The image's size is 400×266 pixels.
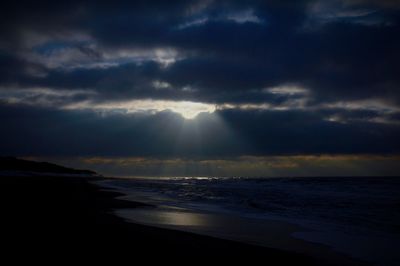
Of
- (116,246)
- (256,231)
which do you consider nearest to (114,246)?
(116,246)

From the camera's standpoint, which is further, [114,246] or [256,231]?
[256,231]

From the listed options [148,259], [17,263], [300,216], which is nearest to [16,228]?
[17,263]

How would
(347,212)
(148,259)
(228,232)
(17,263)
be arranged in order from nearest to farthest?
(17,263) → (148,259) → (228,232) → (347,212)

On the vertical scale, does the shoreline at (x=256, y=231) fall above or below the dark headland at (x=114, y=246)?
below

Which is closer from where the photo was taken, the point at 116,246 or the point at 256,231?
the point at 116,246

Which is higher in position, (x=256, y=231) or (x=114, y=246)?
(x=114, y=246)

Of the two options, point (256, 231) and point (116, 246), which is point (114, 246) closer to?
point (116, 246)

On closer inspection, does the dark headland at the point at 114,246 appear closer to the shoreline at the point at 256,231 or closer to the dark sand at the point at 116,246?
the dark sand at the point at 116,246

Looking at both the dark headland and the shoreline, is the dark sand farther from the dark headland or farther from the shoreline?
the shoreline

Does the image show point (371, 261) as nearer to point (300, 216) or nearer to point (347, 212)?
point (300, 216)

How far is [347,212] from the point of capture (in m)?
21.5

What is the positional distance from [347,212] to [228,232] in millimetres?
10517

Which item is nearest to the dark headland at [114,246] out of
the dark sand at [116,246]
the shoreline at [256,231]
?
the dark sand at [116,246]

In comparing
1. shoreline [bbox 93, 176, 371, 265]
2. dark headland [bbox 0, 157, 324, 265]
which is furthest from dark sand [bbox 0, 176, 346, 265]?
shoreline [bbox 93, 176, 371, 265]
